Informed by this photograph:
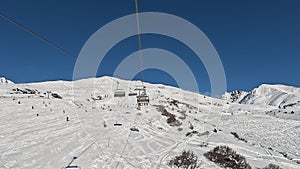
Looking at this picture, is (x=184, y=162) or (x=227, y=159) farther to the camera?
(x=227, y=159)

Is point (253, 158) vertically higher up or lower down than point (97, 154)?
lower down

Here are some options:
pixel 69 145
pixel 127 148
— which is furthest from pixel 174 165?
pixel 69 145

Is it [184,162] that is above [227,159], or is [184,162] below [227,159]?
above

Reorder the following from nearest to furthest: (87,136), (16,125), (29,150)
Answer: (29,150), (87,136), (16,125)

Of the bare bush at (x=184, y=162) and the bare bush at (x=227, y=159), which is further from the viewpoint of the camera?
the bare bush at (x=227, y=159)

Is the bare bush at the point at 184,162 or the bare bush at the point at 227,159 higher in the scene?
the bare bush at the point at 184,162

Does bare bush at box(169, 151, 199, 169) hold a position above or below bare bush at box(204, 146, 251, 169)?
above

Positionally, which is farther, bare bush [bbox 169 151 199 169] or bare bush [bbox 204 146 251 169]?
bare bush [bbox 204 146 251 169]

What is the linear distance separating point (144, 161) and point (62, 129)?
321 inches

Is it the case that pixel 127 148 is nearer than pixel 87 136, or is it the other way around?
pixel 127 148

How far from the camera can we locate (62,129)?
15953 mm

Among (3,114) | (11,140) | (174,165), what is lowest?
(174,165)

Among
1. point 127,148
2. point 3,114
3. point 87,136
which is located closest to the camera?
point 127,148

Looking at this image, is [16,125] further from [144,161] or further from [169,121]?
[169,121]
